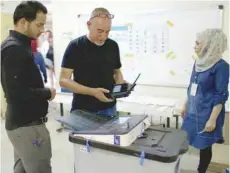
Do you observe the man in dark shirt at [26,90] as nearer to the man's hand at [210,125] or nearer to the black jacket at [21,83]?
the black jacket at [21,83]

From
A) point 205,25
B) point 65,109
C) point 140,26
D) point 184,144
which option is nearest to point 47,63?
point 65,109

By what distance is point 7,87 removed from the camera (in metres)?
1.44

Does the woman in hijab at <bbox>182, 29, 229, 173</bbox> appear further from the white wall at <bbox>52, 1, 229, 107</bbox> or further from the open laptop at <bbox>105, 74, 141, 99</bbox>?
the white wall at <bbox>52, 1, 229, 107</bbox>

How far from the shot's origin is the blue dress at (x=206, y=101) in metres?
1.96

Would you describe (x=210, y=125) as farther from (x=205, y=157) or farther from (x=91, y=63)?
(x=91, y=63)

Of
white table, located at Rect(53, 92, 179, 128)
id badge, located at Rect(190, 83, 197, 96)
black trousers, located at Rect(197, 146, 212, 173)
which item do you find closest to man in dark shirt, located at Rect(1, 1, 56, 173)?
id badge, located at Rect(190, 83, 197, 96)

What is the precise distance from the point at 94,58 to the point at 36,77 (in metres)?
0.43

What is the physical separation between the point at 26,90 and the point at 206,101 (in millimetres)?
1351

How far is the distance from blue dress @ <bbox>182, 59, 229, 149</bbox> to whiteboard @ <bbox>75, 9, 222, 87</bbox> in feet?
4.13

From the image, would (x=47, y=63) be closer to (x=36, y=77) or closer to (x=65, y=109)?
(x=65, y=109)

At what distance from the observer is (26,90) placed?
4.68 feet

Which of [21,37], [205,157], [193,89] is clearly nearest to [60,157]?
[205,157]

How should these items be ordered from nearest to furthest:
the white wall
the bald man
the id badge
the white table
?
the bald man → the id badge → the white table → the white wall

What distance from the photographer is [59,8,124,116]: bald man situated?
1682 millimetres
